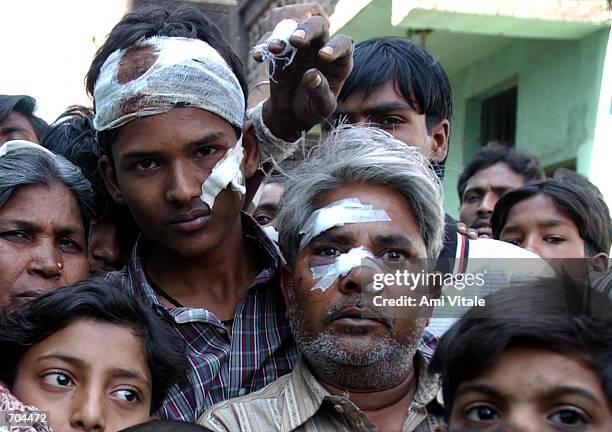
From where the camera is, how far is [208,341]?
288 centimetres

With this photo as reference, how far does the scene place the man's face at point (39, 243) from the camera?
2818 mm

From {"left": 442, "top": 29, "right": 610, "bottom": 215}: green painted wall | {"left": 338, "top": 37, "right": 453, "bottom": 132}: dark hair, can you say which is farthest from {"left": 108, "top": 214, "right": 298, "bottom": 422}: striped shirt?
{"left": 442, "top": 29, "right": 610, "bottom": 215}: green painted wall

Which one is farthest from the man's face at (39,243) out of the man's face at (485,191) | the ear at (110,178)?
the man's face at (485,191)

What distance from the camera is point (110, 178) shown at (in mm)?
3141

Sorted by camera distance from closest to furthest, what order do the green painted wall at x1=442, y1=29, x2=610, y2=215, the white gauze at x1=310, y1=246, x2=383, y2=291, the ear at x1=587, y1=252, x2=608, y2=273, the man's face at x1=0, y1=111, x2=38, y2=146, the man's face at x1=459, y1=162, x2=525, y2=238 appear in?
the white gauze at x1=310, y1=246, x2=383, y2=291 → the ear at x1=587, y1=252, x2=608, y2=273 → the man's face at x1=0, y1=111, x2=38, y2=146 → the man's face at x1=459, y1=162, x2=525, y2=238 → the green painted wall at x1=442, y1=29, x2=610, y2=215

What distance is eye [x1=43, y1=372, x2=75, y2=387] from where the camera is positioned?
2412 millimetres

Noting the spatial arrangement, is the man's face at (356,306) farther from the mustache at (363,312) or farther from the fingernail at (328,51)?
the fingernail at (328,51)

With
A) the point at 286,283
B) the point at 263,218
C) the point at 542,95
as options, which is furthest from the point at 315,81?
the point at 542,95

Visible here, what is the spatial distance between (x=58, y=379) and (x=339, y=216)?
926mm

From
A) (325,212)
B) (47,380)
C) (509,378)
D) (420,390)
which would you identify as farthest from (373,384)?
(47,380)

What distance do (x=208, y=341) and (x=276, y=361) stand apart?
0.73 feet

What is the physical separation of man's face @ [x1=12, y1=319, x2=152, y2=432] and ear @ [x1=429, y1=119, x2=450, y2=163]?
1.75 metres

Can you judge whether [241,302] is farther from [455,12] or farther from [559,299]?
[455,12]

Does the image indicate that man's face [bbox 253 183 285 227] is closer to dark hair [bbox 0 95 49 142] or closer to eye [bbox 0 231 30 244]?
dark hair [bbox 0 95 49 142]
